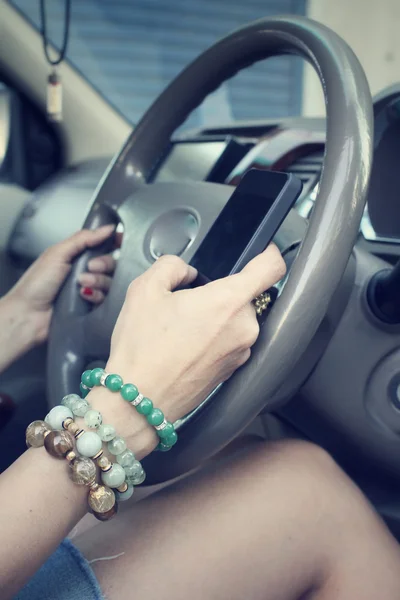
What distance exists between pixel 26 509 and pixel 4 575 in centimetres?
4

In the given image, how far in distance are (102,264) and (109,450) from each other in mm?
323

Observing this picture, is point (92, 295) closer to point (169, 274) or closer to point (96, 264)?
point (96, 264)

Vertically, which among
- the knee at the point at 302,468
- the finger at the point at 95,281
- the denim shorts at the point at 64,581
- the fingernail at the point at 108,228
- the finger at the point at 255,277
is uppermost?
the finger at the point at 255,277

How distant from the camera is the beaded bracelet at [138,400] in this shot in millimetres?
460

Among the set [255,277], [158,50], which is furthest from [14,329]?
[158,50]

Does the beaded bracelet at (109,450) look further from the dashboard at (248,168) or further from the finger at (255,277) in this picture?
the dashboard at (248,168)

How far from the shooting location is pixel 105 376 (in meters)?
0.48

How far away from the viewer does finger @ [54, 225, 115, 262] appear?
0.76 meters

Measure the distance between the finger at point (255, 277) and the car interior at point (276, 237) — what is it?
0.05 feet

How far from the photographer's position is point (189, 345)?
47 cm

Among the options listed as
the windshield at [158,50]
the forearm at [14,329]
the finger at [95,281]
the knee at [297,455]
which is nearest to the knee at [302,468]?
the knee at [297,455]

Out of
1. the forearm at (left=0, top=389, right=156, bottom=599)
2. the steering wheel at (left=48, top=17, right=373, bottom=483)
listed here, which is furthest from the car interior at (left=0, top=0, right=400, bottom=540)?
the forearm at (left=0, top=389, right=156, bottom=599)

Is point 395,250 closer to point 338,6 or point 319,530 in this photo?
point 319,530

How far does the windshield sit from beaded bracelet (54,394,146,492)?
3.73 ft
